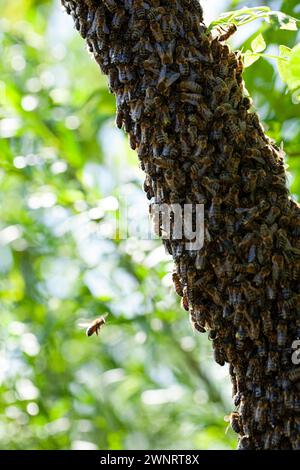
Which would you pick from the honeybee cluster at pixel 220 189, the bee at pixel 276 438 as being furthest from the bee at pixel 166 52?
the bee at pixel 276 438

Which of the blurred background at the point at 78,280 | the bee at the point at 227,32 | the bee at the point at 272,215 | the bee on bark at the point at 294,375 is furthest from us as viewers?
the blurred background at the point at 78,280

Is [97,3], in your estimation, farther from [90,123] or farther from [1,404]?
[1,404]

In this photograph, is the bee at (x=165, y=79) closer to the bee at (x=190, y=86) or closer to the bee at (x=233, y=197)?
the bee at (x=190, y=86)

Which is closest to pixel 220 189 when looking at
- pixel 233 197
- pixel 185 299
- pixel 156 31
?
pixel 233 197

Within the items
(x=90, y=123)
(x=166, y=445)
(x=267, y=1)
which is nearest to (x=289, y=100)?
(x=267, y=1)

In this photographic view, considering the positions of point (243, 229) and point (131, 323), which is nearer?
point (243, 229)

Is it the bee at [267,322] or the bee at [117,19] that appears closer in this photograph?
the bee at [267,322]

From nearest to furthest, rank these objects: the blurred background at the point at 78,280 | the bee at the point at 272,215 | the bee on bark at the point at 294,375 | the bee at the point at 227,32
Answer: the bee on bark at the point at 294,375 < the bee at the point at 272,215 < the bee at the point at 227,32 < the blurred background at the point at 78,280
